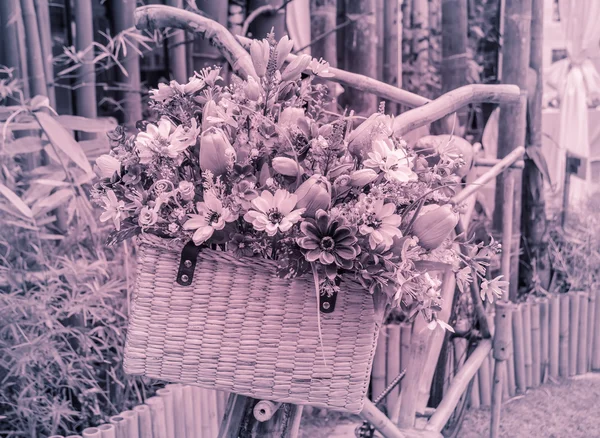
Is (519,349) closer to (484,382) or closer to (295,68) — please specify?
(484,382)

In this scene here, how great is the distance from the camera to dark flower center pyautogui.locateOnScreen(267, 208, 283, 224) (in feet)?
2.38

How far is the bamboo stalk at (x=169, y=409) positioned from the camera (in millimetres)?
1689

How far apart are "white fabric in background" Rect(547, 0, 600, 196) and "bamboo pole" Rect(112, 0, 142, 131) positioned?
2.26 metres

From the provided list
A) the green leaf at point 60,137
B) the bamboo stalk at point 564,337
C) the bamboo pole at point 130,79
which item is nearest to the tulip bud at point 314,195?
the green leaf at point 60,137

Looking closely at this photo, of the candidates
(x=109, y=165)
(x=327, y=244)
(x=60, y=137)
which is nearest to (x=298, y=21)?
(x=60, y=137)

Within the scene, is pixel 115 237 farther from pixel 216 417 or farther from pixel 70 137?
→ pixel 216 417

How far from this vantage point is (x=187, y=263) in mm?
819

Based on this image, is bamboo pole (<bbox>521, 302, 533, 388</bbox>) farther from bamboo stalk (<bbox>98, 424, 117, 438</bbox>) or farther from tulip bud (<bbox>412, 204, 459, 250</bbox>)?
tulip bud (<bbox>412, 204, 459, 250</bbox>)

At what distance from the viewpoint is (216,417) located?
1.90m

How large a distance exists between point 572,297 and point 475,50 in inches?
52.6

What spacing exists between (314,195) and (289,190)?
6cm

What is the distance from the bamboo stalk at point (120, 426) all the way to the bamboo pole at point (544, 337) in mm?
1995

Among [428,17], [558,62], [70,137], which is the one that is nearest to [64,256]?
[70,137]

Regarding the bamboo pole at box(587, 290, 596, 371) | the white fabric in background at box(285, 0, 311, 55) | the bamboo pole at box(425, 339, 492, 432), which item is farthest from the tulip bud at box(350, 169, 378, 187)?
the bamboo pole at box(587, 290, 596, 371)
